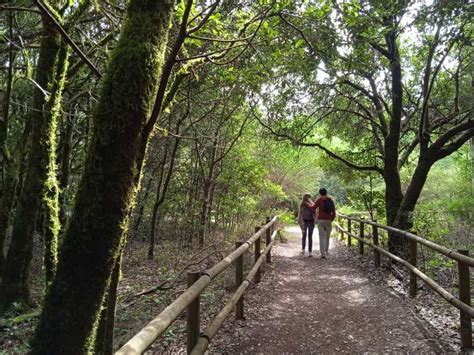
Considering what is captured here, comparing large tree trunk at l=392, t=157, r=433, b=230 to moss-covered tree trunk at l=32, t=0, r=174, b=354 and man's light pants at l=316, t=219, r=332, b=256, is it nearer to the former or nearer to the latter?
man's light pants at l=316, t=219, r=332, b=256

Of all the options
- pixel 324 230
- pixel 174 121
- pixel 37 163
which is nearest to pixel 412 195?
pixel 324 230

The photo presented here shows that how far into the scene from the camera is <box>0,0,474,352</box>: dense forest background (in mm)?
2271

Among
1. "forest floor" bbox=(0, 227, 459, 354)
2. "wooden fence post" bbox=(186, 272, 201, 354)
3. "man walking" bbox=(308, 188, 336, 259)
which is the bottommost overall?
"forest floor" bbox=(0, 227, 459, 354)

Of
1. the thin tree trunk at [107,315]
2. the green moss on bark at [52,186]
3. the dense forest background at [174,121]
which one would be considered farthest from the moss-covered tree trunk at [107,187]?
the green moss on bark at [52,186]

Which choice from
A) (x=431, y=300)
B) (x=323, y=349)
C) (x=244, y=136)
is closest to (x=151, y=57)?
(x=323, y=349)

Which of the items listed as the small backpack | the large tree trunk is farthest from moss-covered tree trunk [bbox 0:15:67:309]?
the large tree trunk

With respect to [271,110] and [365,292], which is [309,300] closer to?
[365,292]

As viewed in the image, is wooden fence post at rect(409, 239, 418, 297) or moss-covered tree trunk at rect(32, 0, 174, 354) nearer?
moss-covered tree trunk at rect(32, 0, 174, 354)

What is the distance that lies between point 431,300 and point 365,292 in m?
1.28

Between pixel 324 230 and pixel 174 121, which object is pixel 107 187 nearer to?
pixel 324 230

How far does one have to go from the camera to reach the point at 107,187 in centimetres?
222

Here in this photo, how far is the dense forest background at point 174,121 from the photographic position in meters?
2.27

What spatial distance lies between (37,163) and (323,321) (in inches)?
190

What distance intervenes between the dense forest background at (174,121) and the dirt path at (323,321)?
1.51m
